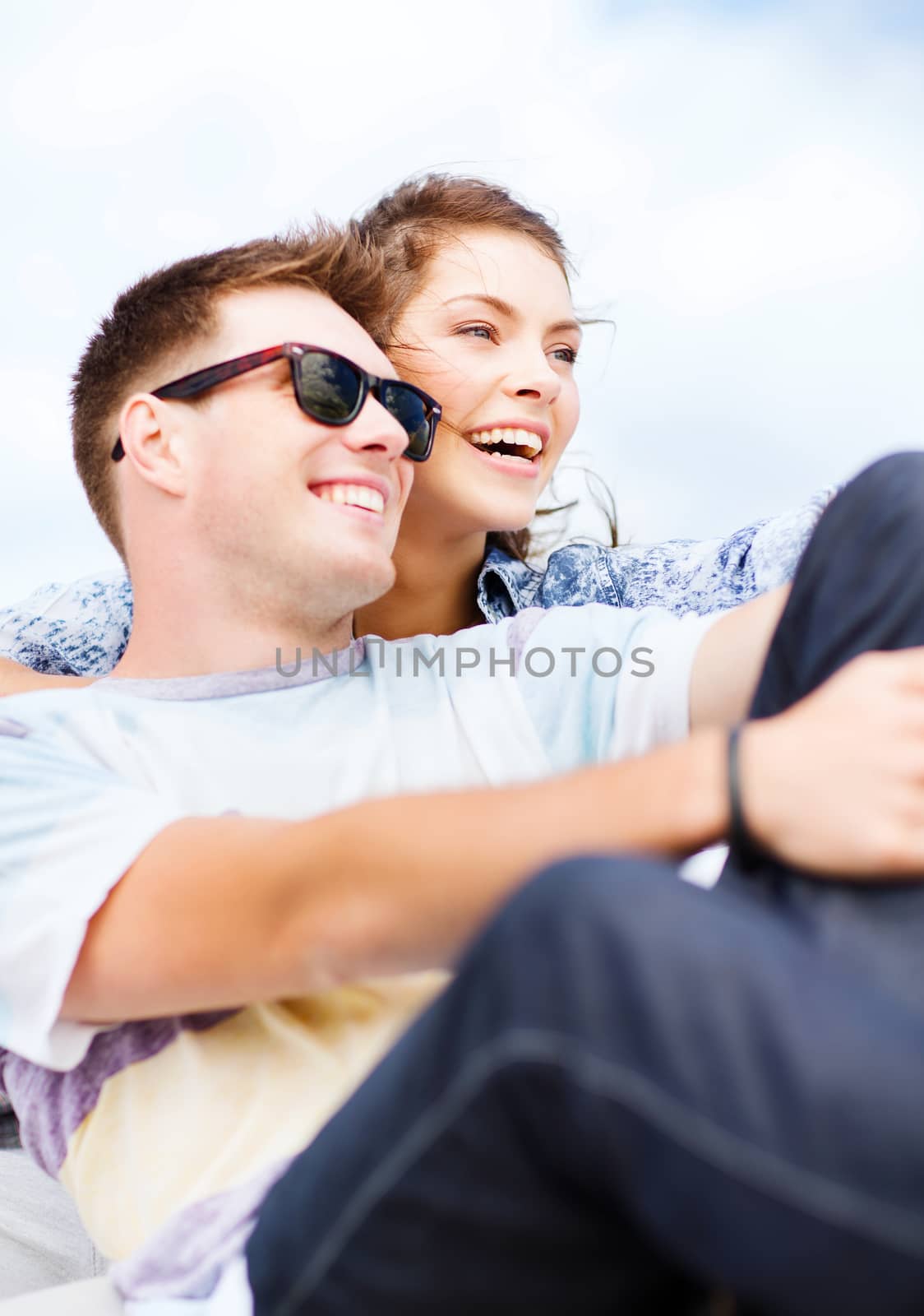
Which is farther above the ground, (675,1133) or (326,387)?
(326,387)

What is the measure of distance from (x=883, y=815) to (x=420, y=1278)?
0.60 m

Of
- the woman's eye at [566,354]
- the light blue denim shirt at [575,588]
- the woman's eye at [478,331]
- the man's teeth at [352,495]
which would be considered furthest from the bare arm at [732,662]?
the woman's eye at [566,354]

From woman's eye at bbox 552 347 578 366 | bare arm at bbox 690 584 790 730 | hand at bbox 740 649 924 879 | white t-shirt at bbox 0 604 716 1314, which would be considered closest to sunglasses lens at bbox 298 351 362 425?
white t-shirt at bbox 0 604 716 1314

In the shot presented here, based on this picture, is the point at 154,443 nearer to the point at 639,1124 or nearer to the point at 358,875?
the point at 358,875

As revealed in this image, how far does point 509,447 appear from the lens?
335cm

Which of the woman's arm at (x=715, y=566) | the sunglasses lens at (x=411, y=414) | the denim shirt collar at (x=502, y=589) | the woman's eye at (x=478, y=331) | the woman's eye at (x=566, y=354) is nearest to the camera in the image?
the sunglasses lens at (x=411, y=414)

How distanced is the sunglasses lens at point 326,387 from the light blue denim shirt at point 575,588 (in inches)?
46.5

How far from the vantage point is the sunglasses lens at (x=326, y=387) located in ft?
7.20

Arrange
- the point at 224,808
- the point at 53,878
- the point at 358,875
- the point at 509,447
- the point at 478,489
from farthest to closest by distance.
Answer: the point at 509,447 < the point at 478,489 < the point at 224,808 < the point at 53,878 < the point at 358,875

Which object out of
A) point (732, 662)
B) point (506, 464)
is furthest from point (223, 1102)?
point (506, 464)

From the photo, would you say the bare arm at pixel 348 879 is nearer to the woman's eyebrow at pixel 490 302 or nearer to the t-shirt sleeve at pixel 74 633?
the t-shirt sleeve at pixel 74 633

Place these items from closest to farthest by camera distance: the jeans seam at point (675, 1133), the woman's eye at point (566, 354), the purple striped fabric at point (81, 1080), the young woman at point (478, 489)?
the jeans seam at point (675, 1133) → the purple striped fabric at point (81, 1080) → the young woman at point (478, 489) → the woman's eye at point (566, 354)

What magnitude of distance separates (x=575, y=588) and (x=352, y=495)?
1169mm

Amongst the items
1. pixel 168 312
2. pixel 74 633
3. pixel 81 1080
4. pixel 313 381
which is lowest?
pixel 81 1080
